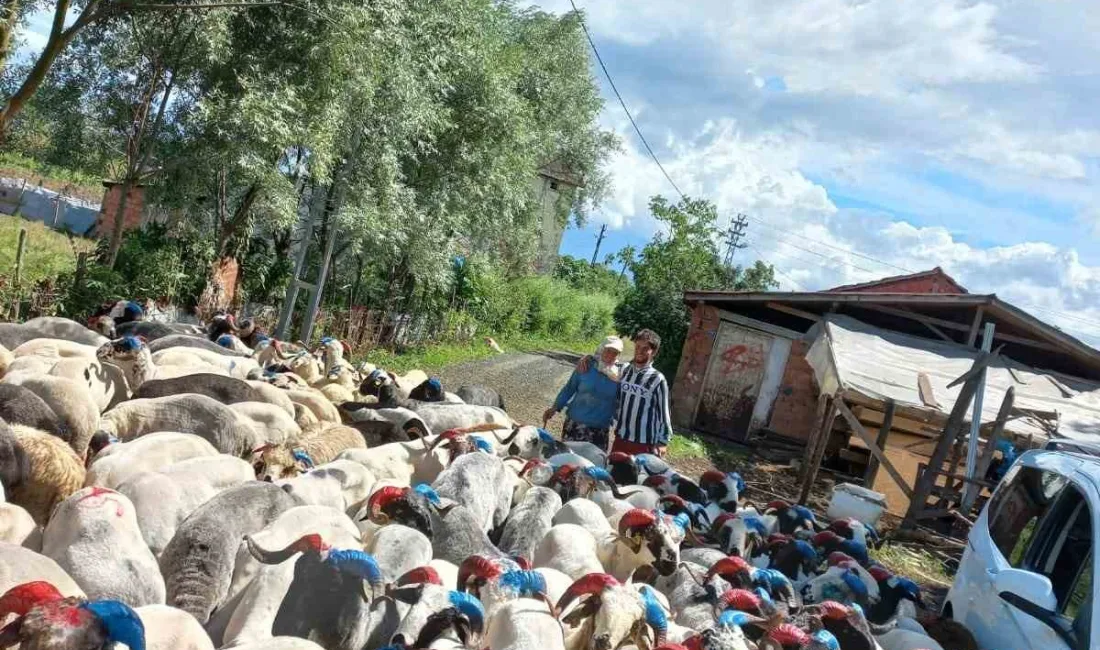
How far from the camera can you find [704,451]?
1675cm

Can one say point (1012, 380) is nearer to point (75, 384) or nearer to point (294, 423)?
point (294, 423)

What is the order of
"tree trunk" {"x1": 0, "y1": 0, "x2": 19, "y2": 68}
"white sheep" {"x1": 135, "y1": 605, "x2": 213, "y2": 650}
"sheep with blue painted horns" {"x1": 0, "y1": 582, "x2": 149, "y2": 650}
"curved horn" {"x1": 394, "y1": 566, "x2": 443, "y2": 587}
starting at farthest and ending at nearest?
"tree trunk" {"x1": 0, "y1": 0, "x2": 19, "y2": 68}, "curved horn" {"x1": 394, "y1": 566, "x2": 443, "y2": 587}, "white sheep" {"x1": 135, "y1": 605, "x2": 213, "y2": 650}, "sheep with blue painted horns" {"x1": 0, "y1": 582, "x2": 149, "y2": 650}

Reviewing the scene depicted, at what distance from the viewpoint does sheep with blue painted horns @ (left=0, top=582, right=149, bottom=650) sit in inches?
113

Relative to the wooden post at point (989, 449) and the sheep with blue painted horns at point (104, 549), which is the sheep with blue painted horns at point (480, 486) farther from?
the wooden post at point (989, 449)

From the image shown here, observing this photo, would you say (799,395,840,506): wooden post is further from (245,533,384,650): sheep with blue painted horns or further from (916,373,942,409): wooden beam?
(245,533,384,650): sheep with blue painted horns

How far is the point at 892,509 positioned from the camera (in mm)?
14156

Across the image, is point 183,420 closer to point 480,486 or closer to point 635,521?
point 480,486

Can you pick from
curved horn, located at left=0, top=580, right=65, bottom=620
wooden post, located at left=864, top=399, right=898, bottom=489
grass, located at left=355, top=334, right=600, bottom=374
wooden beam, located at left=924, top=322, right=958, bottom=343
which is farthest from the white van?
grass, located at left=355, top=334, right=600, bottom=374

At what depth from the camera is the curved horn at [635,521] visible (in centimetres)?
562

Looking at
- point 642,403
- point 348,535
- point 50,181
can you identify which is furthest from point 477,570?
point 50,181

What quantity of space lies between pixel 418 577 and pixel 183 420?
10.1ft

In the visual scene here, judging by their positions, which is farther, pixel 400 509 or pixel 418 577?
pixel 400 509

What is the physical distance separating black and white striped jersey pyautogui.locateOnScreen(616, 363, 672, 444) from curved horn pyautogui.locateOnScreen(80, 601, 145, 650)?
522 cm

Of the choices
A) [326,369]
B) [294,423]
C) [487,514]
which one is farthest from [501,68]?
[487,514]
